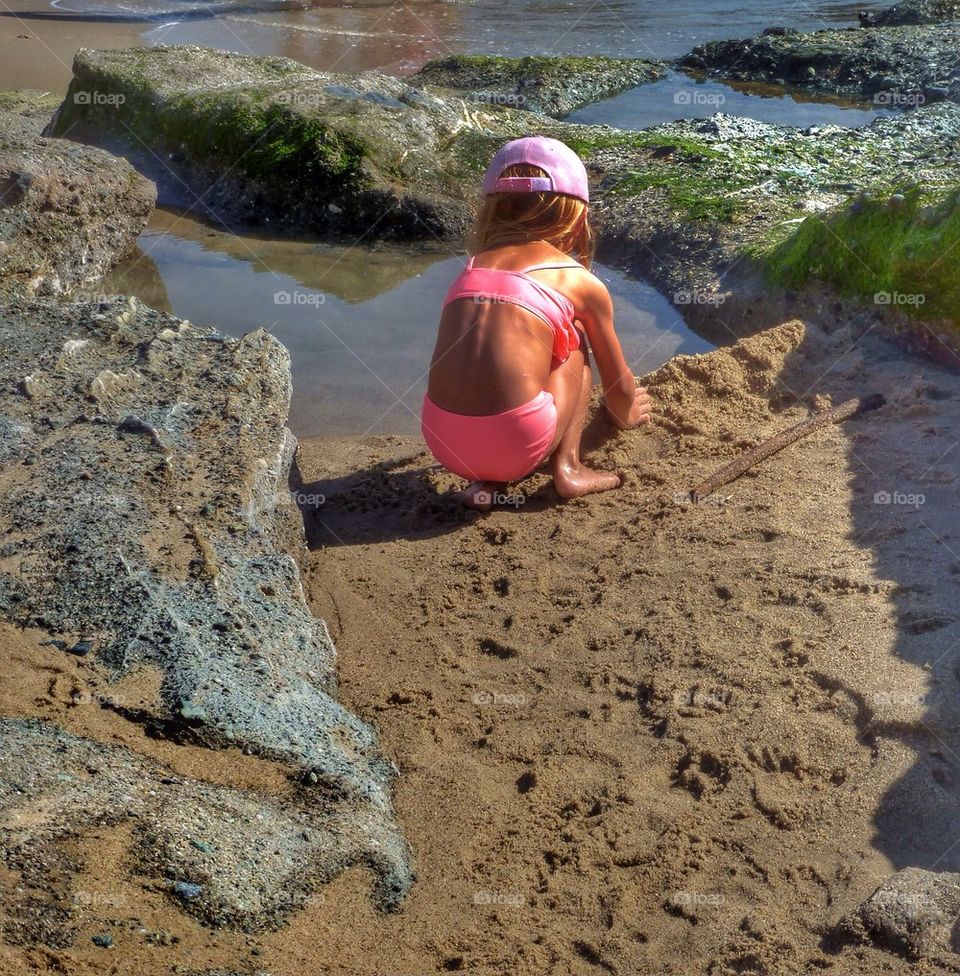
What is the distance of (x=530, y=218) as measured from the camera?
4055 mm

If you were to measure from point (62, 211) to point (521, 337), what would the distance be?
11.7 feet

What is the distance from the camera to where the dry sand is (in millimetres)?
2143

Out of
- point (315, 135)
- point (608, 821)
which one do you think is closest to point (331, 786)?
point (608, 821)

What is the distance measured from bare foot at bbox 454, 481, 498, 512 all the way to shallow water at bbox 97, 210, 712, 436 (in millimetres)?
1002

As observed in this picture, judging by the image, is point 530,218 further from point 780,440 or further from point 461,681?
point 461,681

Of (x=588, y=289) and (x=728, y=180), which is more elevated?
(x=588, y=289)

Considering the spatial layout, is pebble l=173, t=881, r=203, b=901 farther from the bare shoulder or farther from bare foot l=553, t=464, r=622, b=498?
the bare shoulder

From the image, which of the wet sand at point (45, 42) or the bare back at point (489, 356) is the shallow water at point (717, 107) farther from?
the bare back at point (489, 356)

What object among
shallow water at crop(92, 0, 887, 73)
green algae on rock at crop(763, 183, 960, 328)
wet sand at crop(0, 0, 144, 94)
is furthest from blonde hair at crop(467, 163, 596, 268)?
shallow water at crop(92, 0, 887, 73)

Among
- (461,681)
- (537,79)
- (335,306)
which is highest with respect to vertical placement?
(461,681)

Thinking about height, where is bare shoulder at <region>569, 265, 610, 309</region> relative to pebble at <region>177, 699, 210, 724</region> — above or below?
above

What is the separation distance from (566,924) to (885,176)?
20.8 feet

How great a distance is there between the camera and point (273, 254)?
23.2 feet

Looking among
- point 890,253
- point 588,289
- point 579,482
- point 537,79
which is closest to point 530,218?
point 588,289
